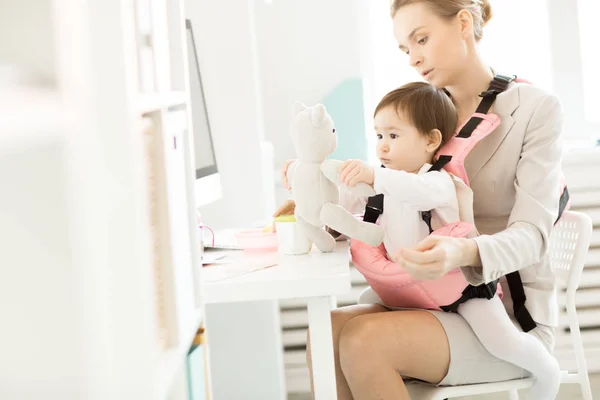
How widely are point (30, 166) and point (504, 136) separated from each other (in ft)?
4.26

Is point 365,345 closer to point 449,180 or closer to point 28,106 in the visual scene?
point 449,180

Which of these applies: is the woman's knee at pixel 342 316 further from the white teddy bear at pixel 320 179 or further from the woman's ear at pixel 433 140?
the woman's ear at pixel 433 140

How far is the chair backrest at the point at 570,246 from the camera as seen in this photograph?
1.76 m

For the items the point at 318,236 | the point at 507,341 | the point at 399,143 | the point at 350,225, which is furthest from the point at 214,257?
the point at 507,341

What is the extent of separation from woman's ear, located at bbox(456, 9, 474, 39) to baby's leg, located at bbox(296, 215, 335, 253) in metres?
0.53

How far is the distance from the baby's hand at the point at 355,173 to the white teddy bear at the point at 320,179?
18 mm

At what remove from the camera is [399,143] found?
1560 millimetres

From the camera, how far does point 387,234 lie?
1.55 m

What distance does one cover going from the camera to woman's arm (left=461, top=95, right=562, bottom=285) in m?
1.43

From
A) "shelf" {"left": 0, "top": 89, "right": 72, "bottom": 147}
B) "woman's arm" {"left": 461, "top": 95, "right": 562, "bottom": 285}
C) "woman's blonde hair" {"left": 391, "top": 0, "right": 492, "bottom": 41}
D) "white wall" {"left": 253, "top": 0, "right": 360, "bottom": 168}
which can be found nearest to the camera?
"shelf" {"left": 0, "top": 89, "right": 72, "bottom": 147}

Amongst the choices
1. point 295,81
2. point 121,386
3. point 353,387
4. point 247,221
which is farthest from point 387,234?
point 295,81

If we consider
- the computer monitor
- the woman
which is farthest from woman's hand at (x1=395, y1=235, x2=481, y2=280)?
the computer monitor

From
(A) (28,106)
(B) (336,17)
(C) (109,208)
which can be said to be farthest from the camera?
(B) (336,17)

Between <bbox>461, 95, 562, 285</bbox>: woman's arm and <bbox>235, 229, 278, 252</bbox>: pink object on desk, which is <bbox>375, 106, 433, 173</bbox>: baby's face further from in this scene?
<bbox>235, 229, 278, 252</bbox>: pink object on desk
